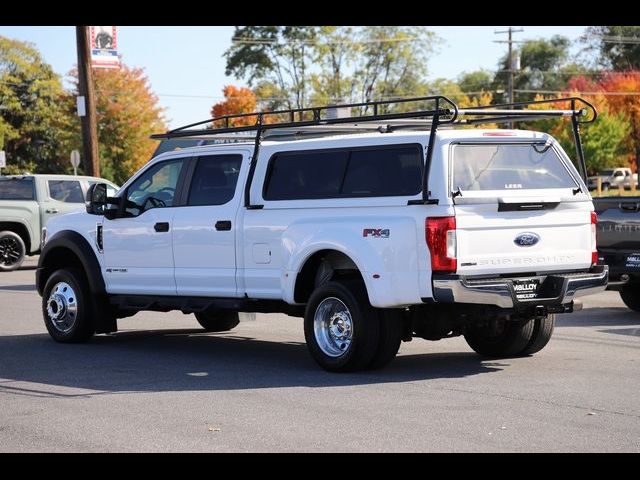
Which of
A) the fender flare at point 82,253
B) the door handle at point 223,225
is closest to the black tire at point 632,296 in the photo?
the door handle at point 223,225

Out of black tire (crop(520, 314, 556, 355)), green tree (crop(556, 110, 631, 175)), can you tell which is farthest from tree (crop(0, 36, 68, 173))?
black tire (crop(520, 314, 556, 355))

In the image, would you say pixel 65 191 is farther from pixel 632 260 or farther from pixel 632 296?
pixel 632 260

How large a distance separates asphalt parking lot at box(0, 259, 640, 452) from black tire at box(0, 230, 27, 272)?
10.6m

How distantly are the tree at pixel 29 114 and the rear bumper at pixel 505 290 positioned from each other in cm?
6810

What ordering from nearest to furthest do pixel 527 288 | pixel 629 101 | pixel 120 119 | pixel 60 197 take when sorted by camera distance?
pixel 527 288
pixel 60 197
pixel 120 119
pixel 629 101

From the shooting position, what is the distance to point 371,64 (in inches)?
3009

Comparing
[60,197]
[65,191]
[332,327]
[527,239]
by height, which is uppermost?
[65,191]

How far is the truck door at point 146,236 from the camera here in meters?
11.8

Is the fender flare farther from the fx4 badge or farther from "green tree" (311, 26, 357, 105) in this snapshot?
"green tree" (311, 26, 357, 105)

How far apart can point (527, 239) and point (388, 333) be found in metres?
1.44

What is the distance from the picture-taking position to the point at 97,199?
40.6 ft

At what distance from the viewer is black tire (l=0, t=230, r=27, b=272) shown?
23641mm

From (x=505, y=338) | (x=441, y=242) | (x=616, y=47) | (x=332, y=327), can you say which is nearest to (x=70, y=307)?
(x=332, y=327)
